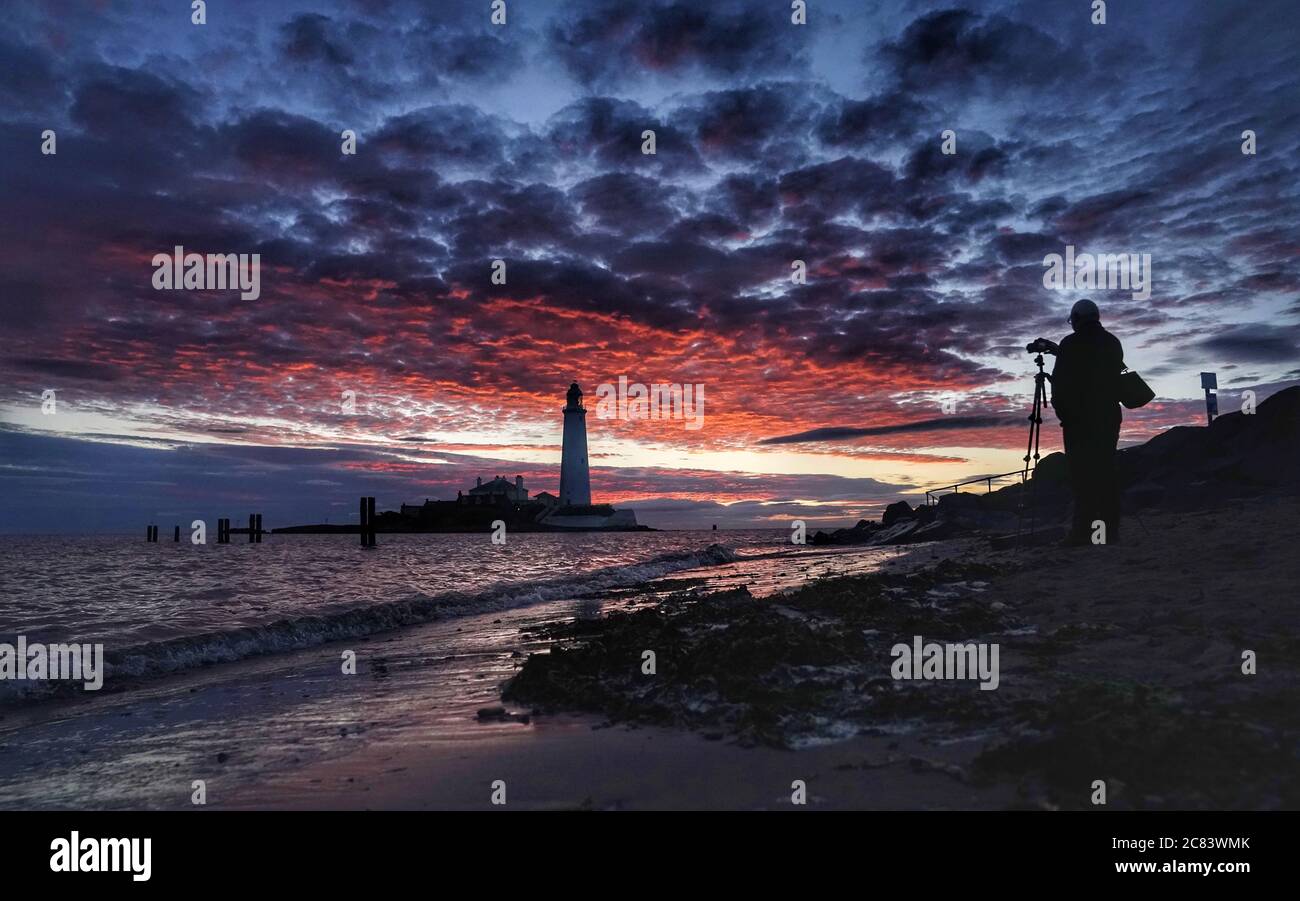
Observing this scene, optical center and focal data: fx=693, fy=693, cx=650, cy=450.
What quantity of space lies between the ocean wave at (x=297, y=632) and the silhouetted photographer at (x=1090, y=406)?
14149 mm

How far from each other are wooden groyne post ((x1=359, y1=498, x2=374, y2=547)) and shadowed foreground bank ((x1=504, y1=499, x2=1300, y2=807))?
72042mm

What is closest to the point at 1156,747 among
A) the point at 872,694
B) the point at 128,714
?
the point at 872,694

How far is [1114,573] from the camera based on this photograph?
9945 millimetres

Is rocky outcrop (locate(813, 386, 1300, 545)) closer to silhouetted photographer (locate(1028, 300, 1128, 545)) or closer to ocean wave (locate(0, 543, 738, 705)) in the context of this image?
silhouetted photographer (locate(1028, 300, 1128, 545))

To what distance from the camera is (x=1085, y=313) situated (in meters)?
12.8

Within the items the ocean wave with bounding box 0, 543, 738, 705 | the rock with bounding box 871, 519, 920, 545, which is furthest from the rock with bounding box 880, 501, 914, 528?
the ocean wave with bounding box 0, 543, 738, 705

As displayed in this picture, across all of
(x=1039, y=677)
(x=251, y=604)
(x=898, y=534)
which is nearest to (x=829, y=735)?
(x=1039, y=677)

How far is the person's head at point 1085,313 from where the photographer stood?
12773mm

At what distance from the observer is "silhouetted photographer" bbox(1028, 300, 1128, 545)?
12.6m

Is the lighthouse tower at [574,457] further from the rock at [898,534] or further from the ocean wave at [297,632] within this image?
the ocean wave at [297,632]

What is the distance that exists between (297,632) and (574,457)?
81944mm
